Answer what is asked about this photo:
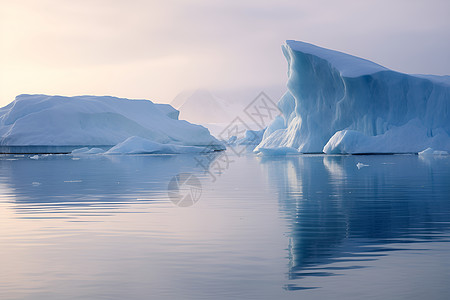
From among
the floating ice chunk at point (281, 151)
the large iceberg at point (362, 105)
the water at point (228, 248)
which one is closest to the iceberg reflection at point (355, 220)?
the water at point (228, 248)

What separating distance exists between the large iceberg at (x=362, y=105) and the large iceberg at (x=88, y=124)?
23073mm

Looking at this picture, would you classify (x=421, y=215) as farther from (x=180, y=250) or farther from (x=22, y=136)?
(x=22, y=136)

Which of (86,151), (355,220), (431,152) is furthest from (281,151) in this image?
(355,220)

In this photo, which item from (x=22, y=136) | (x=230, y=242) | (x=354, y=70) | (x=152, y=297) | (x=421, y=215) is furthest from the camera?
(x=22, y=136)

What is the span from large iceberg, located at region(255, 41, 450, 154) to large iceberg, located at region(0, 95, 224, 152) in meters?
23.1

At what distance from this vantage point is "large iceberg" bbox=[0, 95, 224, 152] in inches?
2020

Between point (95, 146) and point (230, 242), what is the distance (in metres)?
48.4

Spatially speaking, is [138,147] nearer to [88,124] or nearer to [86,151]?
Answer: [86,151]

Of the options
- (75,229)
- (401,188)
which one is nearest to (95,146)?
(401,188)

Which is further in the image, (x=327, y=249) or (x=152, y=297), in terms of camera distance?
(x=327, y=249)

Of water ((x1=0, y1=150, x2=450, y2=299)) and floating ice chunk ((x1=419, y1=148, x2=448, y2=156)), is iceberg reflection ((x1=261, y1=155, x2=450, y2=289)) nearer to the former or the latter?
water ((x1=0, y1=150, x2=450, y2=299))

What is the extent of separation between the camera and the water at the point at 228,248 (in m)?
3.91

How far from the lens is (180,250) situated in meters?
5.31

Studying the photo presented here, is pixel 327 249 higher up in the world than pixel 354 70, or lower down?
lower down
